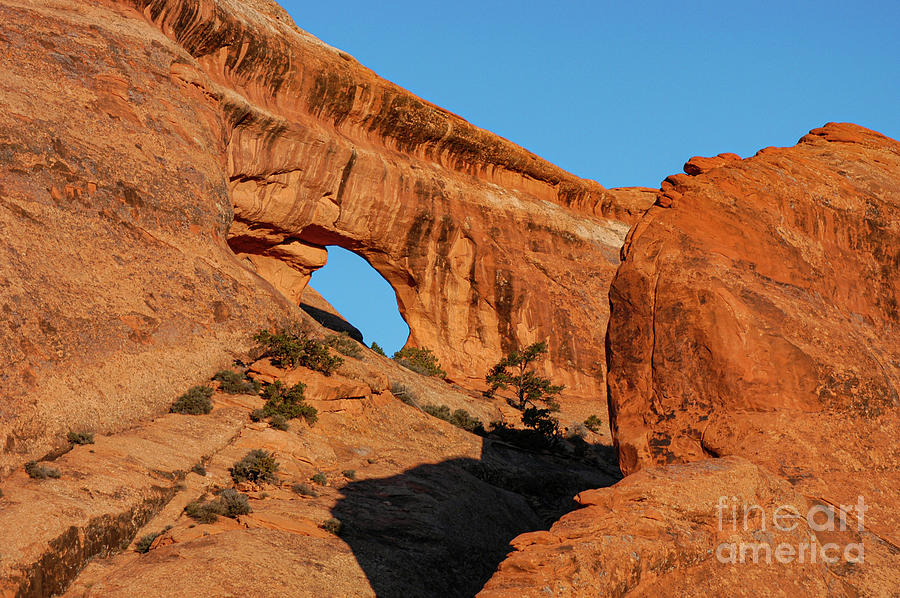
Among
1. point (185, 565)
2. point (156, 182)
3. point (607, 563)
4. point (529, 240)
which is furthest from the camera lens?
point (529, 240)

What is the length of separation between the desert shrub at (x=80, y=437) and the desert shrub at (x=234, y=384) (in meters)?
5.34

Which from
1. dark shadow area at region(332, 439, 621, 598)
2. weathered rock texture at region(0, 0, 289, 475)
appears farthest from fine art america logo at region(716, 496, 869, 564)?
weathered rock texture at region(0, 0, 289, 475)

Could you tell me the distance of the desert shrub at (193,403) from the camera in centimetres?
1848

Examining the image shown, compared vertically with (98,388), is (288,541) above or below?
below

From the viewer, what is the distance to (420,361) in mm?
35281

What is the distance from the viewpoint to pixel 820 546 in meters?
10.1

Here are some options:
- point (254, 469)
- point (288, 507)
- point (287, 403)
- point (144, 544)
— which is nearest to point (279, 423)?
point (287, 403)

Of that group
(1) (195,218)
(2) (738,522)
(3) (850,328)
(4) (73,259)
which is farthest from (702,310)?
(1) (195,218)

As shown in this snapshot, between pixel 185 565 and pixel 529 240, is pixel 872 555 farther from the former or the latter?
pixel 529 240

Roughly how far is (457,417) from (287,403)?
8.41m

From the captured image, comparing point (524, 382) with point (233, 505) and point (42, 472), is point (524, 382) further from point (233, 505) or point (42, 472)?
point (42, 472)

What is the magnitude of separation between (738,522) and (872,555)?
183cm

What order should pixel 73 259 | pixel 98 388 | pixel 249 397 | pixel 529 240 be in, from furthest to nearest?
pixel 529 240 → pixel 249 397 → pixel 73 259 → pixel 98 388

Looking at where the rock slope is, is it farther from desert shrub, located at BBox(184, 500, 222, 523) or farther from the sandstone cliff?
desert shrub, located at BBox(184, 500, 222, 523)
